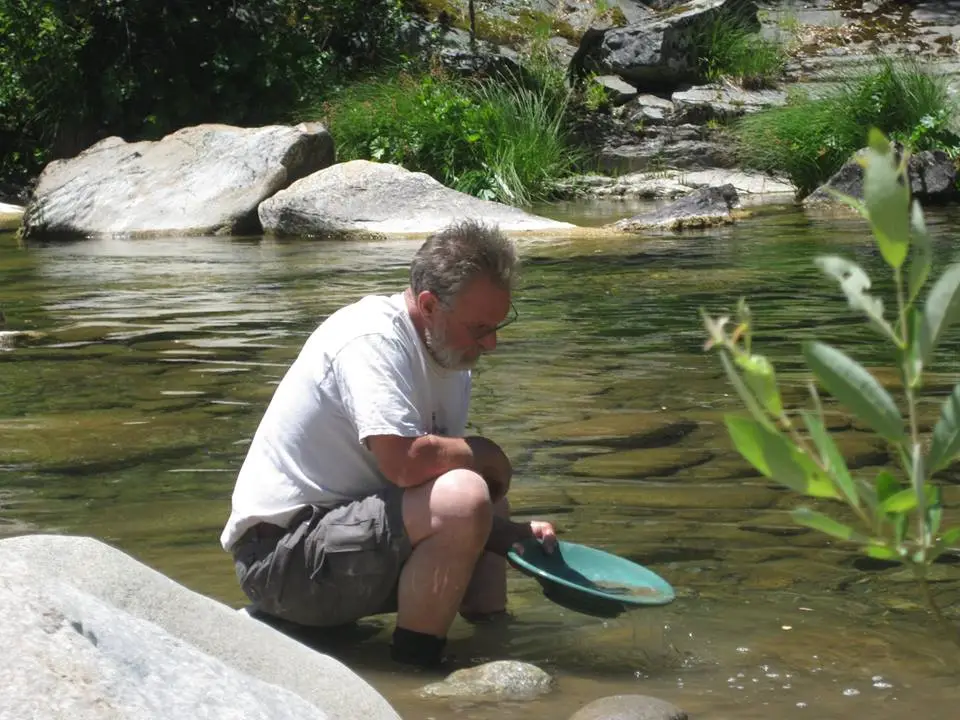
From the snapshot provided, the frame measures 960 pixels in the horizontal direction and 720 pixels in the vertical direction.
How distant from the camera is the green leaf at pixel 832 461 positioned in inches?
32.5

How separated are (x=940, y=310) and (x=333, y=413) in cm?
298

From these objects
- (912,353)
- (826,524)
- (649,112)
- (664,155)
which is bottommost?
(664,155)

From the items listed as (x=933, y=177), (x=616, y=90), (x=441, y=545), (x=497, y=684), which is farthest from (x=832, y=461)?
(x=616, y=90)

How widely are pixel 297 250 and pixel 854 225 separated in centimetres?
514

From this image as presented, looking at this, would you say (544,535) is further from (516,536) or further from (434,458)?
(434,458)

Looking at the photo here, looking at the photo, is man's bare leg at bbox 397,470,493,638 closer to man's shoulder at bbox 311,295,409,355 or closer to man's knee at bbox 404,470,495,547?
man's knee at bbox 404,470,495,547

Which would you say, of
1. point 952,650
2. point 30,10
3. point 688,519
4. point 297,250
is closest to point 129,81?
point 30,10

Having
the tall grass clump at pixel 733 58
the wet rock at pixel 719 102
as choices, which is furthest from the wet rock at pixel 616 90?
the tall grass clump at pixel 733 58

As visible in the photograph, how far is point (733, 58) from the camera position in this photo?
2125 centimetres

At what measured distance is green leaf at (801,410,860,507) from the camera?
32.5 inches

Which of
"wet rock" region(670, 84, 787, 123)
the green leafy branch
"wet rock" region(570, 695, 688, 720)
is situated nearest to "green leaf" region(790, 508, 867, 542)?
the green leafy branch

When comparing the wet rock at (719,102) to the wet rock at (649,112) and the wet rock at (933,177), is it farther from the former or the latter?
the wet rock at (933,177)

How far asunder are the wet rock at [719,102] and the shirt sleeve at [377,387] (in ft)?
53.7

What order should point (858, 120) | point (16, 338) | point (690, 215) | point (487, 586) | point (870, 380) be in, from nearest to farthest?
point (870, 380) → point (487, 586) → point (16, 338) → point (690, 215) → point (858, 120)
